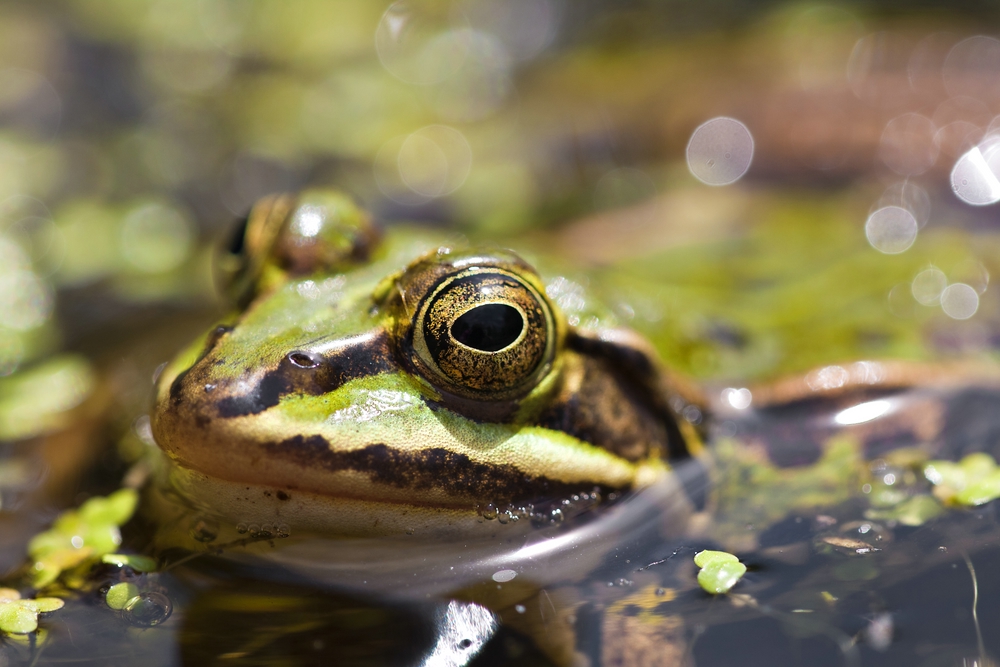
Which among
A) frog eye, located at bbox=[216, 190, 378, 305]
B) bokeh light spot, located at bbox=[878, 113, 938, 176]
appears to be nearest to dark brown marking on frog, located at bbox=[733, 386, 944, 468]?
frog eye, located at bbox=[216, 190, 378, 305]

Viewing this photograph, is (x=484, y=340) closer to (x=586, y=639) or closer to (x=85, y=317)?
(x=586, y=639)

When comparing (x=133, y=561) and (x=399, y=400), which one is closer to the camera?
(x=399, y=400)

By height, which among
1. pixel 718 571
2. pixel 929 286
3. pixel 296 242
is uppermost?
pixel 929 286

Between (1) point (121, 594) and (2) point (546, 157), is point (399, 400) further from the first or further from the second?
(2) point (546, 157)

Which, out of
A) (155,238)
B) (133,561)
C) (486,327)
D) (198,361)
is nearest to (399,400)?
(486,327)

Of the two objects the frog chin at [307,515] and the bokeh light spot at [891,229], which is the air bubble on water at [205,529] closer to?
the frog chin at [307,515]

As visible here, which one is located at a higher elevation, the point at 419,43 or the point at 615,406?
the point at 419,43

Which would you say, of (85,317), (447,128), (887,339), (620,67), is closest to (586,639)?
(887,339)

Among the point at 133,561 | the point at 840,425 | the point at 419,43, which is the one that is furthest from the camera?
the point at 419,43
